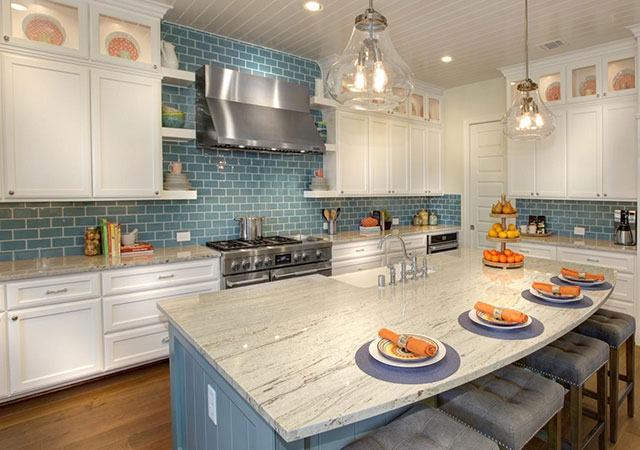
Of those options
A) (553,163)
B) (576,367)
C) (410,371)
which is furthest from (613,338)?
(553,163)

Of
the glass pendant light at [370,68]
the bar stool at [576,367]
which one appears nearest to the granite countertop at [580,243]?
the bar stool at [576,367]

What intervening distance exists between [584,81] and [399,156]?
2.12m

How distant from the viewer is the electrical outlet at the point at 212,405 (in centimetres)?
153

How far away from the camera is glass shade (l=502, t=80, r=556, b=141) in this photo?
2.72m

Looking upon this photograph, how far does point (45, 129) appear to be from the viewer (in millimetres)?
2750

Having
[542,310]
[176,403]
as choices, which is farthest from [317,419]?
[542,310]

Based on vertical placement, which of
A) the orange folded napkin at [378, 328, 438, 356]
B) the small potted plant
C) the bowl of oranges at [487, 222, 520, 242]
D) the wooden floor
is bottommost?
the wooden floor

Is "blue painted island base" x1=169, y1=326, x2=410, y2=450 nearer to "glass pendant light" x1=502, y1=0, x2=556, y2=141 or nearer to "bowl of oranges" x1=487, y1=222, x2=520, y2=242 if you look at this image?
"bowl of oranges" x1=487, y1=222, x2=520, y2=242

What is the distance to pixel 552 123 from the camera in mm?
2773

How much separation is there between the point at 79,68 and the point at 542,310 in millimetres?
3369

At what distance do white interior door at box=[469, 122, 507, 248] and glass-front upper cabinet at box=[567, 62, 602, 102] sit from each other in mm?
982

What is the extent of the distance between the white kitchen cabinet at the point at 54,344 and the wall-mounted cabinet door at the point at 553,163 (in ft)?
15.2

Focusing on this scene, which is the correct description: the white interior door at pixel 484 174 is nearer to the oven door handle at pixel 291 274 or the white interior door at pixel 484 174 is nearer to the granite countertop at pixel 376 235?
the granite countertop at pixel 376 235

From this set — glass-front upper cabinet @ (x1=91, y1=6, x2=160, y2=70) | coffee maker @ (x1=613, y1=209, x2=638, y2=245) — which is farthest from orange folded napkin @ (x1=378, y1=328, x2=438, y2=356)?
coffee maker @ (x1=613, y1=209, x2=638, y2=245)
